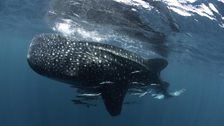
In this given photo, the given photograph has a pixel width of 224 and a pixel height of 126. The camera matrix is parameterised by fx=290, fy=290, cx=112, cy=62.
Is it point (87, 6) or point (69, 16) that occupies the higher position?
point (87, 6)

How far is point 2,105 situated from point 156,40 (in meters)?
57.0

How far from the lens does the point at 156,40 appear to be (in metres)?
20.2

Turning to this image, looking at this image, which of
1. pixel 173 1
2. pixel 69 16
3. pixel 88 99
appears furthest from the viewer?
pixel 69 16

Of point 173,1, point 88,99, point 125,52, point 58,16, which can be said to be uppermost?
point 125,52

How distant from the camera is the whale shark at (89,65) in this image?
2.70 metres

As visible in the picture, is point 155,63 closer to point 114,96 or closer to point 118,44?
point 114,96

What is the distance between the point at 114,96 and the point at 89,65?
409 mm

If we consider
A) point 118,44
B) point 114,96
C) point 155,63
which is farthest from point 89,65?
point 118,44

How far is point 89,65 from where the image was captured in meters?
2.77

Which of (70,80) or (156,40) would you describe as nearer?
(70,80)

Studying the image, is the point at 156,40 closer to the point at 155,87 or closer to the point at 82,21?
the point at 82,21

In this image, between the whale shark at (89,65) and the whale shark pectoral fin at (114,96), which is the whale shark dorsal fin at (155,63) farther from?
the whale shark pectoral fin at (114,96)

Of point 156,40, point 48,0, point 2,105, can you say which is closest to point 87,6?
Result: point 48,0

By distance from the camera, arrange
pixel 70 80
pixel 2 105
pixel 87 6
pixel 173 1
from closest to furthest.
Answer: pixel 70 80 < pixel 173 1 < pixel 87 6 < pixel 2 105
